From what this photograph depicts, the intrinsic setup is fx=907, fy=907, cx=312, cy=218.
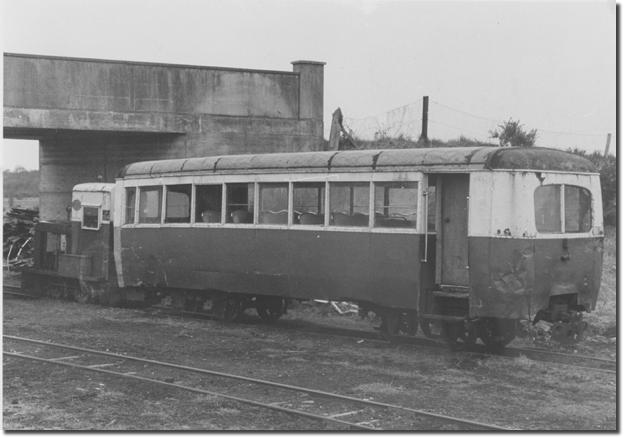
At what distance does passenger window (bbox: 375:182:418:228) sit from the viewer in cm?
1148

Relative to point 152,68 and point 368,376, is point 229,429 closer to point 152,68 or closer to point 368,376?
point 368,376

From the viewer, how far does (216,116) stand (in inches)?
835

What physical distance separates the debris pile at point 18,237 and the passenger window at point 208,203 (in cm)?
986

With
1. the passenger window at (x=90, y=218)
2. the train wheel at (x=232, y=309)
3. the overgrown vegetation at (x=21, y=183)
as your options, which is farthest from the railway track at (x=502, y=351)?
the overgrown vegetation at (x=21, y=183)

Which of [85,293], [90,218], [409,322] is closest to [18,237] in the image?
[85,293]

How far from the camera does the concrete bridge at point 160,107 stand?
2011 centimetres

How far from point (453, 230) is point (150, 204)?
239 inches

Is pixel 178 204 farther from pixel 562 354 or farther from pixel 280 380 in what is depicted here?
pixel 562 354

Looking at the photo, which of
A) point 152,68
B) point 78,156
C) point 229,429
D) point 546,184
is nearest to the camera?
point 229,429

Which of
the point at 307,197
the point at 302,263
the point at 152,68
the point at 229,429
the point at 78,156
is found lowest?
the point at 229,429

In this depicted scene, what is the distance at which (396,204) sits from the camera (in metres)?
11.7

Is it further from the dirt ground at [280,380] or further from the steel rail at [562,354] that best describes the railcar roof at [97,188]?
the steel rail at [562,354]

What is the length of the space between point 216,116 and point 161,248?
6.82 metres

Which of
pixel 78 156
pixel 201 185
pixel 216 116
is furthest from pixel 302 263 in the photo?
pixel 78 156
